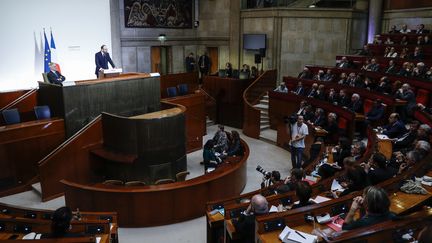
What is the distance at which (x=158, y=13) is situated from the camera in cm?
1581

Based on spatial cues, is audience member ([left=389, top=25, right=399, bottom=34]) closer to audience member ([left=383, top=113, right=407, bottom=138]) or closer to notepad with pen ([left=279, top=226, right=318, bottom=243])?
audience member ([left=383, top=113, right=407, bottom=138])

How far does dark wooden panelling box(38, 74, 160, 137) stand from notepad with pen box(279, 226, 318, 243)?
606 centimetres

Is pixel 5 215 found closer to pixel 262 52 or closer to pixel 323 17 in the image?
pixel 262 52

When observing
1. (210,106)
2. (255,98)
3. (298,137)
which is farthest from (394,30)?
(298,137)

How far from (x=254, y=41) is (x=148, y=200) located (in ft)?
33.4


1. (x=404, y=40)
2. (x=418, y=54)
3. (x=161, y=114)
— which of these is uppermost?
(x=404, y=40)

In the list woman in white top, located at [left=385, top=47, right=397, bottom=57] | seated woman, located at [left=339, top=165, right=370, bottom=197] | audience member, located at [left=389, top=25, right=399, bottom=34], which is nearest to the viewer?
seated woman, located at [left=339, top=165, right=370, bottom=197]

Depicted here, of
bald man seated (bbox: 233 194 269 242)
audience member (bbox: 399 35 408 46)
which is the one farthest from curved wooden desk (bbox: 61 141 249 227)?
audience member (bbox: 399 35 408 46)

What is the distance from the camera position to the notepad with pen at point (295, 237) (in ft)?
12.1

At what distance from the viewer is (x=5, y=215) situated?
5.03 m

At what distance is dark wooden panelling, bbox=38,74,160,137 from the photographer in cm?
841

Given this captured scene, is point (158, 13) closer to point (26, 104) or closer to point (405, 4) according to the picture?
point (26, 104)

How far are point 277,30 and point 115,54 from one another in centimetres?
620

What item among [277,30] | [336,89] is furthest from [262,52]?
[336,89]
